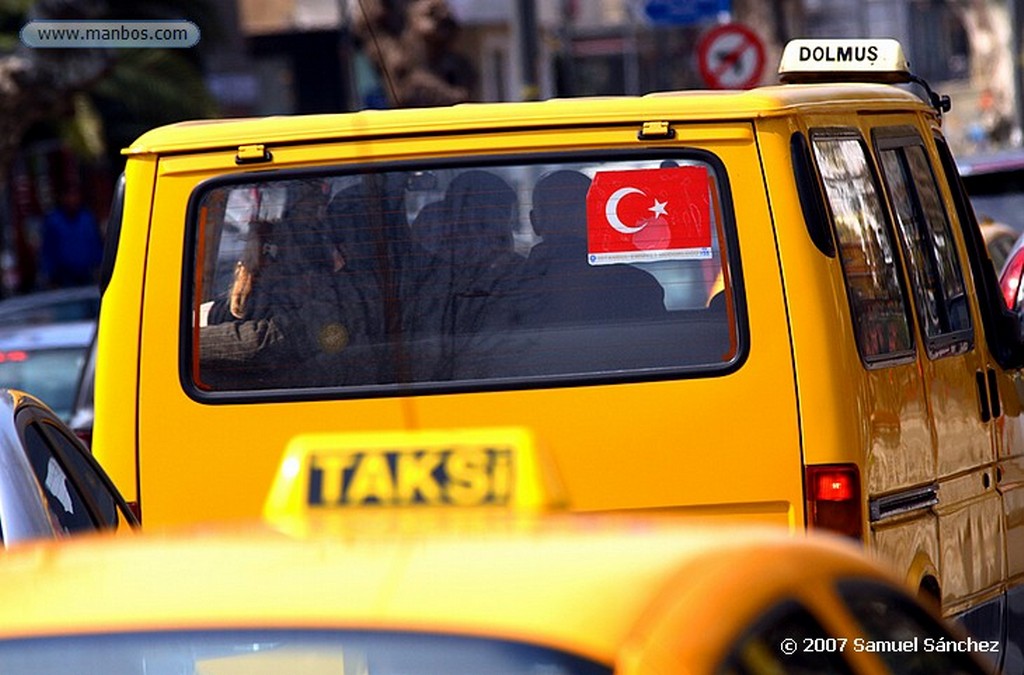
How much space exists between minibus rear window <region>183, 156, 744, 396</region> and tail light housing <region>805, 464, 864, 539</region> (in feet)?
1.14

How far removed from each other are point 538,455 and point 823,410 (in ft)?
7.81

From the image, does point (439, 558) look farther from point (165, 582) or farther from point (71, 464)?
point (71, 464)

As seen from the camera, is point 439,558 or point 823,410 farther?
point 823,410

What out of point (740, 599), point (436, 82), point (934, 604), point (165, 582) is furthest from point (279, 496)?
point (436, 82)

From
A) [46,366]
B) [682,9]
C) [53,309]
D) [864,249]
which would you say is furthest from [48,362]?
[682,9]

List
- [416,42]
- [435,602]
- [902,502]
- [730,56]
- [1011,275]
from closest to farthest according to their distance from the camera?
[435,602]
[902,502]
[1011,275]
[730,56]
[416,42]

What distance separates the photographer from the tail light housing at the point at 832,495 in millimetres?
4930

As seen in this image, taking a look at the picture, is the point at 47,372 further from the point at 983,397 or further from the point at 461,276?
the point at 461,276

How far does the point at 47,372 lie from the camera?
39.2 feet

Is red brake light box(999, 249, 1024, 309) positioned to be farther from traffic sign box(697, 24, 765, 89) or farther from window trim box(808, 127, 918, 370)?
traffic sign box(697, 24, 765, 89)

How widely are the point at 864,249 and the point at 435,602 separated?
3.26 meters

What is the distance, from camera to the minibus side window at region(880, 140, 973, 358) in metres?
5.80

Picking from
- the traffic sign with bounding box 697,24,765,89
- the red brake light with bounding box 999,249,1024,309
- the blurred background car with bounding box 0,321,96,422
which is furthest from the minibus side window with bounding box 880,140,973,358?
the traffic sign with bounding box 697,24,765,89

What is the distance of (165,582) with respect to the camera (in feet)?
8.10
